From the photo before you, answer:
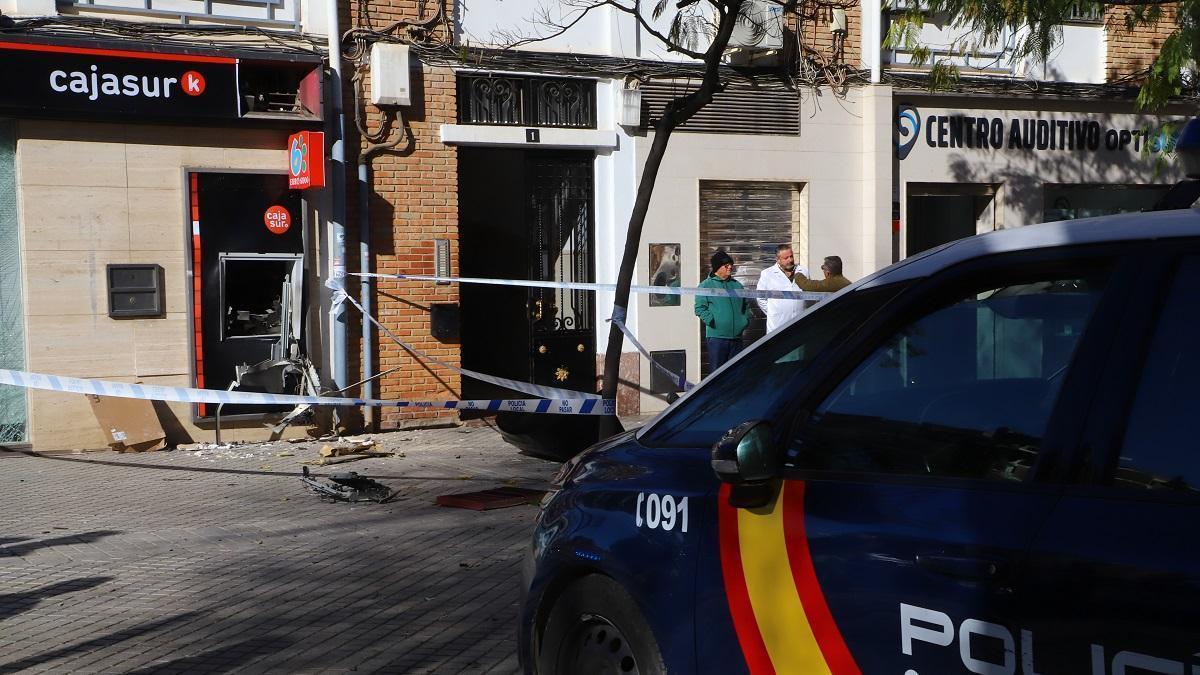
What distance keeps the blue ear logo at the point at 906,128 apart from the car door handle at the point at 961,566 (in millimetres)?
14208

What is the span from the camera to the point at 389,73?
13.2 m

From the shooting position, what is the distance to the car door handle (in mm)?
2604

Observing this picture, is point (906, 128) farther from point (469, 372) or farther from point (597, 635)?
point (597, 635)

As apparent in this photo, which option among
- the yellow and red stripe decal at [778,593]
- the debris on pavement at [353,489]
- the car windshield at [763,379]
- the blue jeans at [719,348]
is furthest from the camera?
the blue jeans at [719,348]

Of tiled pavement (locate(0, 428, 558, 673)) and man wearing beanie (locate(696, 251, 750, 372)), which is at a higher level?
man wearing beanie (locate(696, 251, 750, 372))

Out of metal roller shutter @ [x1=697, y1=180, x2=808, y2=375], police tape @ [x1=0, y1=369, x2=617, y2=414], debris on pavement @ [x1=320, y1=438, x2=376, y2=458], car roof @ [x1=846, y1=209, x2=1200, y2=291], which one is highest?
metal roller shutter @ [x1=697, y1=180, x2=808, y2=375]

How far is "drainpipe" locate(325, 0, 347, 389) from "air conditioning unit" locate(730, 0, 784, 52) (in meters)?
4.76

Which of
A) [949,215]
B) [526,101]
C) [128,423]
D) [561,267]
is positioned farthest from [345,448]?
[949,215]

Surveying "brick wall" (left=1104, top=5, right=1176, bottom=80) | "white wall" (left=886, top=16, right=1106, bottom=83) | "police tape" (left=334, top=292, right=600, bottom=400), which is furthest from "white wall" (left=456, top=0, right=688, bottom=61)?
"brick wall" (left=1104, top=5, right=1176, bottom=80)

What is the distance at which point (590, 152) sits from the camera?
579 inches

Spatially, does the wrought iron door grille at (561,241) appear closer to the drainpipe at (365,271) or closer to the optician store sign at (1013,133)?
the drainpipe at (365,271)

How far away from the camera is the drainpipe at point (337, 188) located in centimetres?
1312

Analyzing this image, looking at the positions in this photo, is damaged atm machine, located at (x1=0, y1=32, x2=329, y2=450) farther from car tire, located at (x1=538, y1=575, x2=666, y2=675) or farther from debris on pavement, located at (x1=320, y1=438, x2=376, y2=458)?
car tire, located at (x1=538, y1=575, x2=666, y2=675)

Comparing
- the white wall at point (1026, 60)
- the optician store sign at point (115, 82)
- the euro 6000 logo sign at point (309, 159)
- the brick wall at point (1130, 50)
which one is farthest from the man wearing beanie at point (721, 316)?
the brick wall at point (1130, 50)
